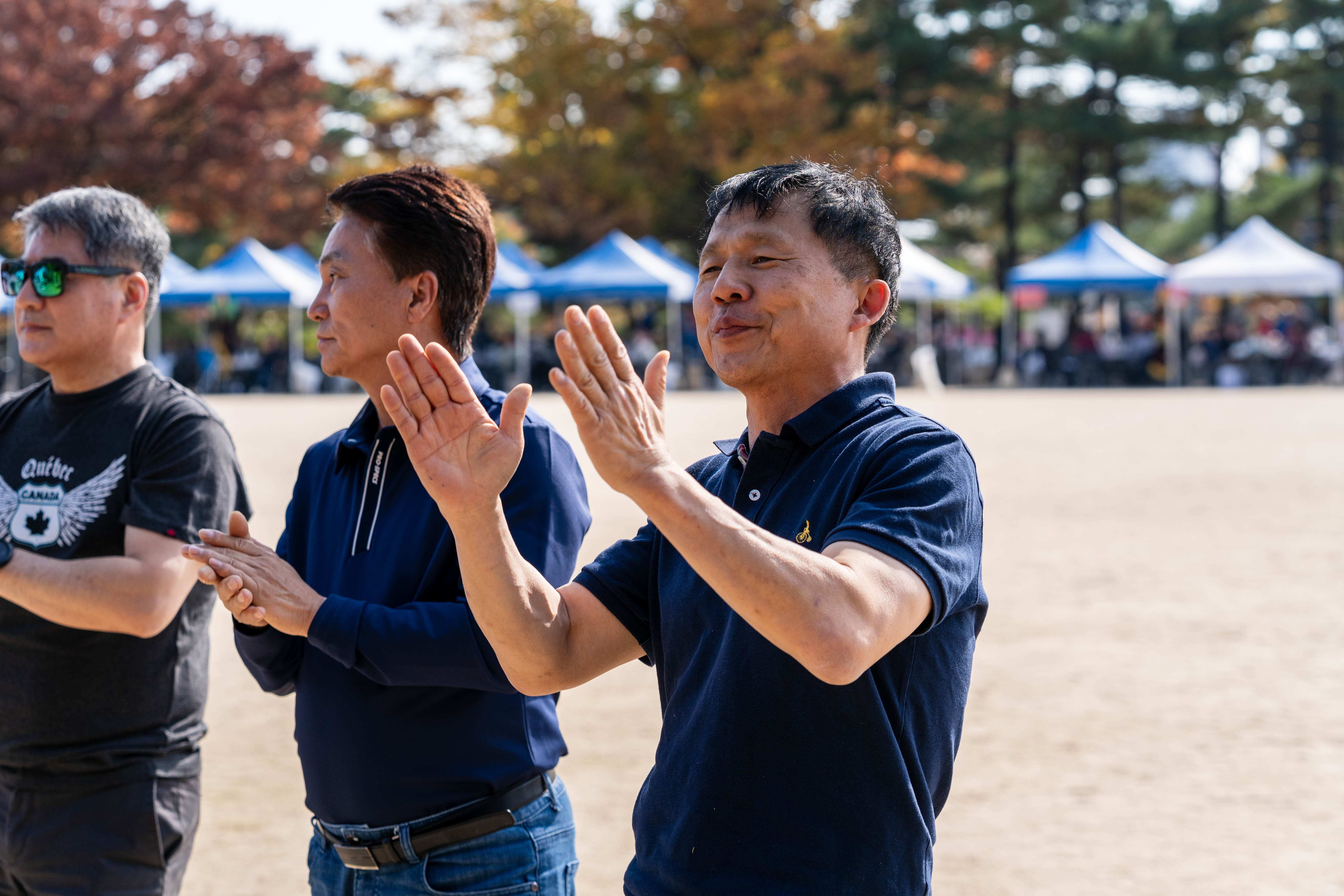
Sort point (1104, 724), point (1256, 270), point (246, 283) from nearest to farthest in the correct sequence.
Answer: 1. point (1104, 724)
2. point (246, 283)
3. point (1256, 270)

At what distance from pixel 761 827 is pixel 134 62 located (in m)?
38.2

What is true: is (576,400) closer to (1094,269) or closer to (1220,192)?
(1094,269)

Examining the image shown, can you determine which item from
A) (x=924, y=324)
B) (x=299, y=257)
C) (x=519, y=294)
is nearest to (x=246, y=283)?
(x=299, y=257)

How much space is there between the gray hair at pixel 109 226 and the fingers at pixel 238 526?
926mm

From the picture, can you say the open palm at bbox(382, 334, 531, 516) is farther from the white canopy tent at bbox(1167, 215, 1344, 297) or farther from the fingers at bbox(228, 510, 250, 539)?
the white canopy tent at bbox(1167, 215, 1344, 297)

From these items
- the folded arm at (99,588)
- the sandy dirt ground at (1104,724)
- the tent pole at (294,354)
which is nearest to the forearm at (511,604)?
the folded arm at (99,588)

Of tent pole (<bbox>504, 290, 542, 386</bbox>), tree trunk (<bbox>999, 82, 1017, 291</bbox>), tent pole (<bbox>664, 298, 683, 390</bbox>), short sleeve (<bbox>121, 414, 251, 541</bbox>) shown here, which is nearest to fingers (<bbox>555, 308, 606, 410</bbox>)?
short sleeve (<bbox>121, 414, 251, 541</bbox>)

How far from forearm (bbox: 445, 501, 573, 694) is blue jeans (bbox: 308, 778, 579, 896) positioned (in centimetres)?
41

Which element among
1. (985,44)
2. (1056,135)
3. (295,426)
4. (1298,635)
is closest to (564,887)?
(1298,635)

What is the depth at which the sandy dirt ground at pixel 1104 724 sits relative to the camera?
187 inches

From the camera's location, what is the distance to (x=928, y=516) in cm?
196

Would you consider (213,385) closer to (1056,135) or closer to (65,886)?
(1056,135)

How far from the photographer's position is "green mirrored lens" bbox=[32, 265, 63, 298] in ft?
10.3

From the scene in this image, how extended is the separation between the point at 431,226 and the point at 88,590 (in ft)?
3.45
